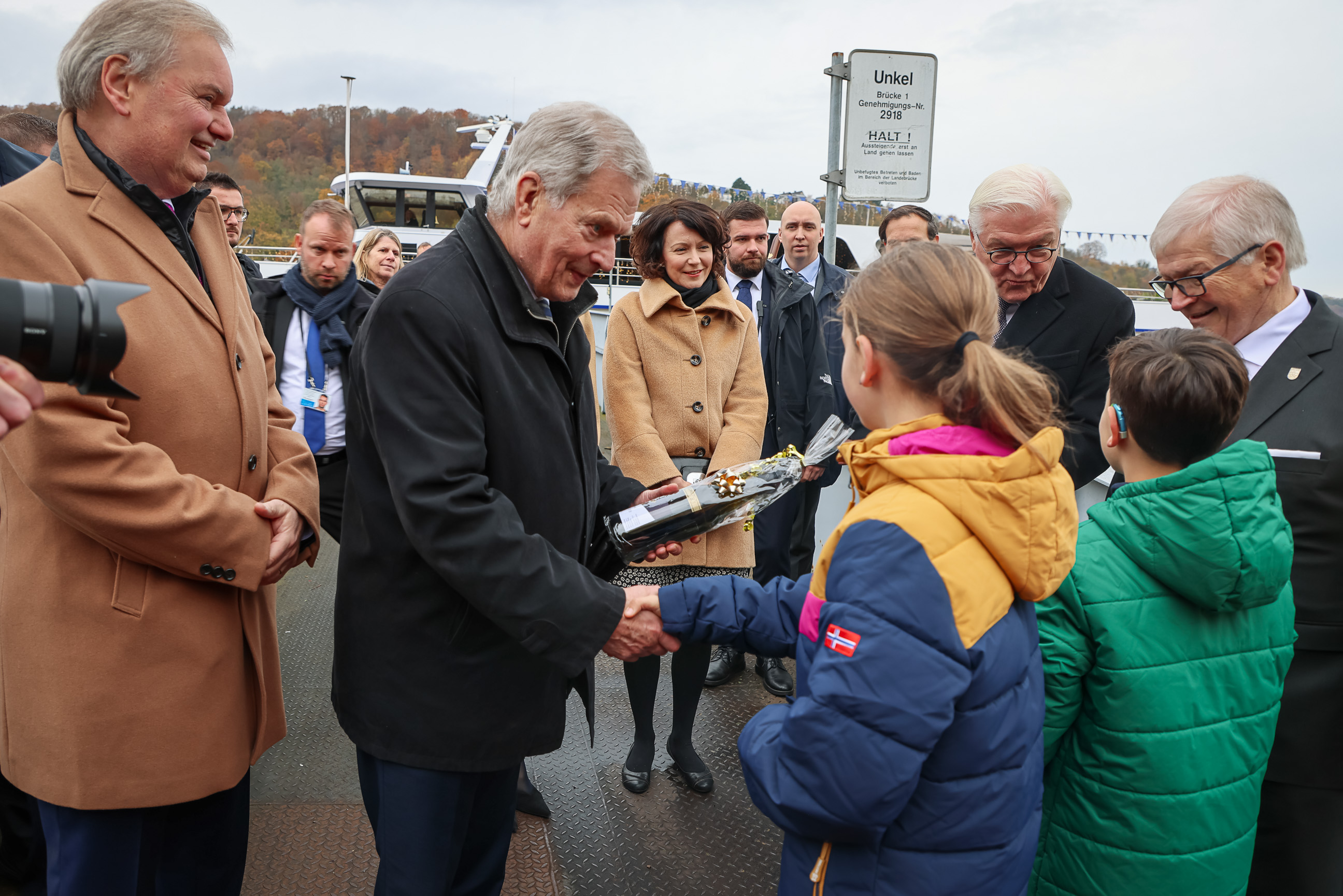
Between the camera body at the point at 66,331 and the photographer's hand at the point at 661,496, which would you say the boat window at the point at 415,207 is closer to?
the photographer's hand at the point at 661,496

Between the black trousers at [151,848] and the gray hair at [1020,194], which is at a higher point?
the gray hair at [1020,194]

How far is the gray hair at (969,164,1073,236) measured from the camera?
284 cm

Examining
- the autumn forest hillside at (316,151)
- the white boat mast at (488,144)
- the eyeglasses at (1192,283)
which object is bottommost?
the eyeglasses at (1192,283)

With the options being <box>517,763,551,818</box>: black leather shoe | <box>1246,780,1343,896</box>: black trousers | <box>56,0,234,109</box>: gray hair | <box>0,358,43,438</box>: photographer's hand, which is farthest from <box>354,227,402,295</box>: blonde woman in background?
<box>1246,780,1343,896</box>: black trousers

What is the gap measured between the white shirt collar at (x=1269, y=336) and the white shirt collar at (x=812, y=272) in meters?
3.13

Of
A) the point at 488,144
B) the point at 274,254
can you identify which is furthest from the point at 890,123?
the point at 274,254

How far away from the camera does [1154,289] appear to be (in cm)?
251

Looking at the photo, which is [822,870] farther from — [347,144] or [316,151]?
[316,151]

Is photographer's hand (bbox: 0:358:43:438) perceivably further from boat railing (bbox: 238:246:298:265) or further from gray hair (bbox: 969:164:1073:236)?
boat railing (bbox: 238:246:298:265)

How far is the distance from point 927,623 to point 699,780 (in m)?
2.29

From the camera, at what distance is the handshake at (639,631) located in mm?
1905

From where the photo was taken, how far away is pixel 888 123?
5199mm

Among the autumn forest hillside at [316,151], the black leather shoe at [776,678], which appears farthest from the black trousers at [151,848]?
the autumn forest hillside at [316,151]

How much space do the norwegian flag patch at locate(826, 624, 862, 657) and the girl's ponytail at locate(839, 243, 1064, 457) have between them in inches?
17.2
